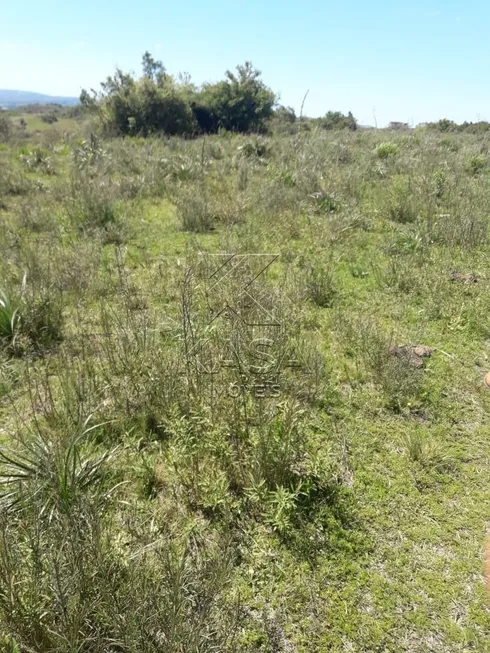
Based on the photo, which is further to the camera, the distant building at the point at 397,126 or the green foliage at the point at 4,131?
the distant building at the point at 397,126

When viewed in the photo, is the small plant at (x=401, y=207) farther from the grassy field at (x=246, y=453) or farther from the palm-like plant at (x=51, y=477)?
the palm-like plant at (x=51, y=477)

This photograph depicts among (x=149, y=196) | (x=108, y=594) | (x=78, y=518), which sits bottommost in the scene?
(x=149, y=196)

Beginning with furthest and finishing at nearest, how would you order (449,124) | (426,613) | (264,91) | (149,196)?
(264,91) < (449,124) < (149,196) < (426,613)

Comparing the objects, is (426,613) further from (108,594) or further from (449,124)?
→ (449,124)

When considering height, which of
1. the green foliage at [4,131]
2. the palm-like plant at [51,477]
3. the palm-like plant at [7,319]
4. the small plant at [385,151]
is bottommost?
the green foliage at [4,131]

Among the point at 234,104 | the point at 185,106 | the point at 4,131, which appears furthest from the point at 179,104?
the point at 4,131

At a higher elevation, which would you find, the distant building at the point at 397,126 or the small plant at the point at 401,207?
the distant building at the point at 397,126

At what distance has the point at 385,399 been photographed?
288cm

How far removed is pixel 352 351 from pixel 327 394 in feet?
2.05

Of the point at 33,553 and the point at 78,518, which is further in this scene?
the point at 78,518

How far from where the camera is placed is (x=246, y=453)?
2.34 metres

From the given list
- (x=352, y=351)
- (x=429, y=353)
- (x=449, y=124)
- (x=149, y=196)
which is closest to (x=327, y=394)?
(x=352, y=351)

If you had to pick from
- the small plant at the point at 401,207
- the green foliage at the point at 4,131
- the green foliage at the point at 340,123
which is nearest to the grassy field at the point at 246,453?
the small plant at the point at 401,207

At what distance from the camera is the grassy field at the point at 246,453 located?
1536 mm
